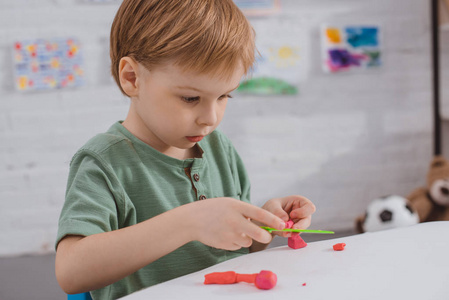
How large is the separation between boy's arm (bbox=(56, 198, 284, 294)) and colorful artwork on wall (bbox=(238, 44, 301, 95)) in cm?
160

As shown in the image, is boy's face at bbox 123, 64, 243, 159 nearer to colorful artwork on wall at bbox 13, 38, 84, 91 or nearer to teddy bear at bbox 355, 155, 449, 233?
teddy bear at bbox 355, 155, 449, 233

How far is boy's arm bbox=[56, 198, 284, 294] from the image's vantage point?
0.55 meters

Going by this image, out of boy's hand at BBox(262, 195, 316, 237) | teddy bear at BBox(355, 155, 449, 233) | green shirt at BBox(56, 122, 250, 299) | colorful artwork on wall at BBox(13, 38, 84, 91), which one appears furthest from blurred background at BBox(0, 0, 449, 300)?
boy's hand at BBox(262, 195, 316, 237)

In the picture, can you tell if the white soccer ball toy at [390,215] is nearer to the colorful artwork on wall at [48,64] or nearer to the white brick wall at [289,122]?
the white brick wall at [289,122]

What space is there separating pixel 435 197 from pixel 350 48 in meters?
0.72

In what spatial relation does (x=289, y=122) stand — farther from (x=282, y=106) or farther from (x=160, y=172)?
(x=160, y=172)

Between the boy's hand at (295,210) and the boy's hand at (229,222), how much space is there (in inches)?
3.9

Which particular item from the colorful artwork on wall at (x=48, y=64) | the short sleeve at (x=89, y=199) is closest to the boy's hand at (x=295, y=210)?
the short sleeve at (x=89, y=199)

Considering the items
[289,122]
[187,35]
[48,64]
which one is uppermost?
[187,35]

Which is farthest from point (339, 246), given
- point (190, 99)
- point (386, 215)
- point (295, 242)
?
point (386, 215)

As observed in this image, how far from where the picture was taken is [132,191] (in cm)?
71

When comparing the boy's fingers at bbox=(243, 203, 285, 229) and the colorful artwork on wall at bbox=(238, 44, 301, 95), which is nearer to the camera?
the boy's fingers at bbox=(243, 203, 285, 229)

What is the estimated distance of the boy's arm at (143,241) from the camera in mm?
551

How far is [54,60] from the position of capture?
79.4 inches
